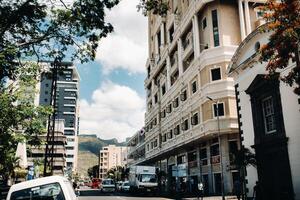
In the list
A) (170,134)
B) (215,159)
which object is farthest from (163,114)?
(215,159)

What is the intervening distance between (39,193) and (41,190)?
0.09 meters

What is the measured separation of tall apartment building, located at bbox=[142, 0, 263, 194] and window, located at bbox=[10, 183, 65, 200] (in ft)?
67.7

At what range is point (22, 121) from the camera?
1711 cm

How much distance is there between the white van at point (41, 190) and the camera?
9.49 metres

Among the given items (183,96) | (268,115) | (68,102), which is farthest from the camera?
(68,102)

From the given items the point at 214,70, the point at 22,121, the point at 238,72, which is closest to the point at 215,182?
the point at 214,70

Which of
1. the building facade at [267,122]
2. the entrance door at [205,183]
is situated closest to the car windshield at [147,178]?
the entrance door at [205,183]

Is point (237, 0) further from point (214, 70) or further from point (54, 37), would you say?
point (54, 37)

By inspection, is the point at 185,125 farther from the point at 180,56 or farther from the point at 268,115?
the point at 268,115

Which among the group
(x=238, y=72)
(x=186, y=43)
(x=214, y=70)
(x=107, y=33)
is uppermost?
(x=186, y=43)

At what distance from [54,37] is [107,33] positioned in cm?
219

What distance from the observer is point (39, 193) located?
9.48m

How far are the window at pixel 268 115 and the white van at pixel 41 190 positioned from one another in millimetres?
15724

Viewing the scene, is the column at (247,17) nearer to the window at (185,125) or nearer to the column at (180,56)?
the column at (180,56)
